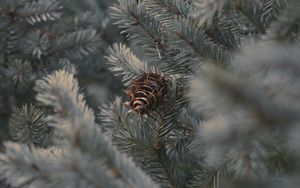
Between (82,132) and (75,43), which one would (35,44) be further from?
(82,132)

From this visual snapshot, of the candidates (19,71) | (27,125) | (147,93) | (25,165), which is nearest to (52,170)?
(25,165)

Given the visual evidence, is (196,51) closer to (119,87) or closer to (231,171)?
(231,171)

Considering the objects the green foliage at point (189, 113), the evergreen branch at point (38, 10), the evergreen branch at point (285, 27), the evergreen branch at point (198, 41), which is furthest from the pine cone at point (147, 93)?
the evergreen branch at point (38, 10)

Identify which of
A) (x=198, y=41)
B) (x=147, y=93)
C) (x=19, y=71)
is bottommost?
(x=19, y=71)

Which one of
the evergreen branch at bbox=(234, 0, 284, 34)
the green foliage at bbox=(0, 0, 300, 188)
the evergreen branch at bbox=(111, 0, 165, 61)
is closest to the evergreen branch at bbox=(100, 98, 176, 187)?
the green foliage at bbox=(0, 0, 300, 188)

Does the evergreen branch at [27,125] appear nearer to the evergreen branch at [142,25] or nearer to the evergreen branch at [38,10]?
the evergreen branch at [142,25]

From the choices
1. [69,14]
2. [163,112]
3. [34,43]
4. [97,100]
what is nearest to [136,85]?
[163,112]

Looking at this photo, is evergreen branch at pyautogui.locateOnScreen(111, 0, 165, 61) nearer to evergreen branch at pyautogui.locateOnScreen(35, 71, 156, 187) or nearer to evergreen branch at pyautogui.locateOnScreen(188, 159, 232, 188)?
evergreen branch at pyautogui.locateOnScreen(188, 159, 232, 188)
